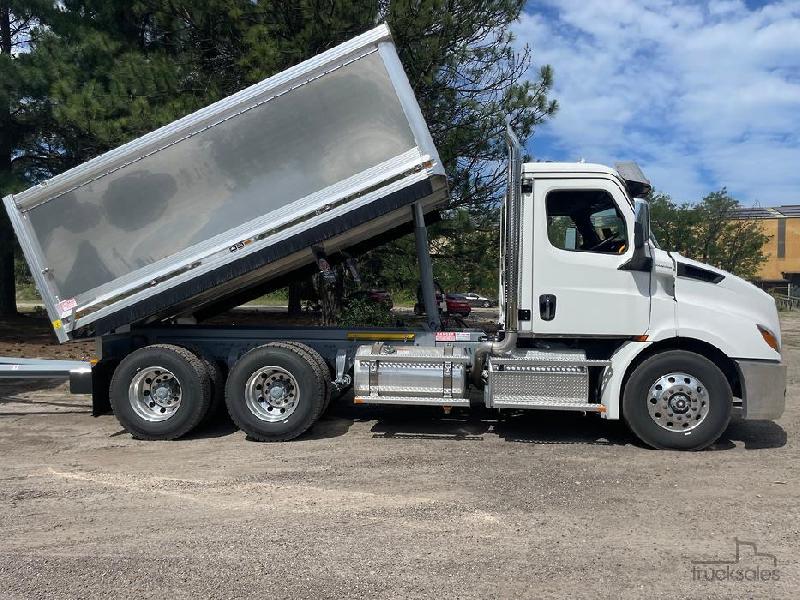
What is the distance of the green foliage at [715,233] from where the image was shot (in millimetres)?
31312

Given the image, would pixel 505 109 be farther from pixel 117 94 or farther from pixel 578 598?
pixel 578 598

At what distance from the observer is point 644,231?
577 centimetres

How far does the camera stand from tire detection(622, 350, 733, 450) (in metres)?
5.85

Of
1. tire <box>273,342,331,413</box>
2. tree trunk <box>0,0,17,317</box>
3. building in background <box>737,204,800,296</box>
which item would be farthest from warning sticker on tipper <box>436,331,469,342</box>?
building in background <box>737,204,800,296</box>

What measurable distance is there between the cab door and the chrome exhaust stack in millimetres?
182

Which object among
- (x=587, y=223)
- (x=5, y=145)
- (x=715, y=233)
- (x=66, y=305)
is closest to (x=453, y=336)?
(x=587, y=223)

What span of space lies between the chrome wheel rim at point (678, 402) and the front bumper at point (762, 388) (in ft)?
1.29

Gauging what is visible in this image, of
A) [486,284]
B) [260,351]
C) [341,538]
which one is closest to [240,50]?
[486,284]

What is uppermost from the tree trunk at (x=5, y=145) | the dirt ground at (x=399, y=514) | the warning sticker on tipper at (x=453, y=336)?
the tree trunk at (x=5, y=145)

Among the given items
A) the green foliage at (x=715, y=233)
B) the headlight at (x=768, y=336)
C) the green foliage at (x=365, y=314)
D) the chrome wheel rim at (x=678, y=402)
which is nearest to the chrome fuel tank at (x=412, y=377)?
the chrome wheel rim at (x=678, y=402)

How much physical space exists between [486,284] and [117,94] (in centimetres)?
732

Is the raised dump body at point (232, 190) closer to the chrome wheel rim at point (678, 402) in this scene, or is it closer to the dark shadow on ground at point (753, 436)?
the chrome wheel rim at point (678, 402)

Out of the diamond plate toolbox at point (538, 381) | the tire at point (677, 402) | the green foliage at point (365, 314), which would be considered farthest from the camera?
the green foliage at point (365, 314)

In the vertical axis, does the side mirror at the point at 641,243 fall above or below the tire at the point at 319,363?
above
